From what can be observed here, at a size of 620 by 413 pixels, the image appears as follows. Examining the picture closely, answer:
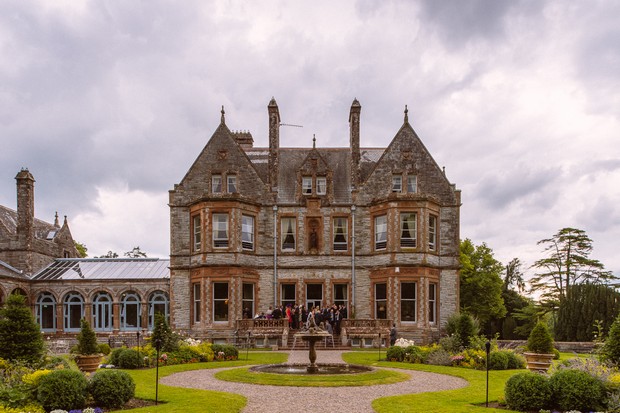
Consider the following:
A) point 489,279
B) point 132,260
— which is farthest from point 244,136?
point 489,279

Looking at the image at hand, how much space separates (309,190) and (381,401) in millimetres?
22988

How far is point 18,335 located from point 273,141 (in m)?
24.0

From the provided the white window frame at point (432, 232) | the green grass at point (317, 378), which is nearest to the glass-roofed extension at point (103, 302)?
the white window frame at point (432, 232)

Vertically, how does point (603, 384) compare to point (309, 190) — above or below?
below

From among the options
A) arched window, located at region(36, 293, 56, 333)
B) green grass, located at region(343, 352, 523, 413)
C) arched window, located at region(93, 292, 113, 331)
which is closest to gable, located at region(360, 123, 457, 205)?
green grass, located at region(343, 352, 523, 413)

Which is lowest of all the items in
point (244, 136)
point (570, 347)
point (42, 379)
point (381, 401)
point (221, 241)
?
point (570, 347)

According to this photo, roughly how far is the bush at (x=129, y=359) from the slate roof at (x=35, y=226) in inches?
891

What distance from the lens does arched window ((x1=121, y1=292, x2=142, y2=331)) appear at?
38781mm

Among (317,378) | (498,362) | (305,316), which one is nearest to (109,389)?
(317,378)

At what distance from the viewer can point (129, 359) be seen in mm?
22266

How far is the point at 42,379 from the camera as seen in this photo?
1336cm

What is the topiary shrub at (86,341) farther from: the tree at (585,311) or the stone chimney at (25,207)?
the tree at (585,311)

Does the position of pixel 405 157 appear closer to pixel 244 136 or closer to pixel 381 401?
pixel 244 136

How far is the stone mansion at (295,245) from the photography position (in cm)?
3419
